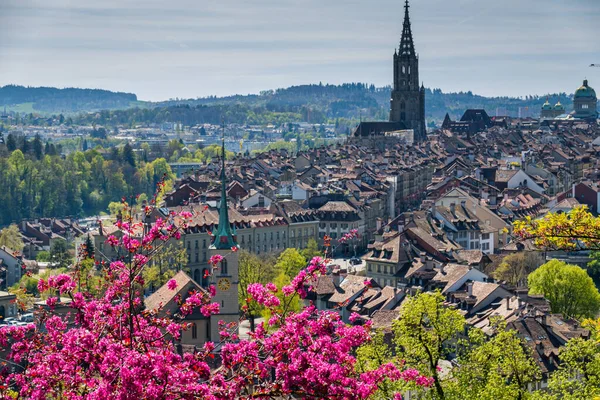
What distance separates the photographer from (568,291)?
189 feet

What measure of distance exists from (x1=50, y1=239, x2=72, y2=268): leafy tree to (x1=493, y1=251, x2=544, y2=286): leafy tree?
34514 mm

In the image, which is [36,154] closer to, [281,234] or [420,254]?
[281,234]

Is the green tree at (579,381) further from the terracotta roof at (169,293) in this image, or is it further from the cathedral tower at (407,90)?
the cathedral tower at (407,90)

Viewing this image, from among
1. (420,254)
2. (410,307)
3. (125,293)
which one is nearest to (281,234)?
(420,254)

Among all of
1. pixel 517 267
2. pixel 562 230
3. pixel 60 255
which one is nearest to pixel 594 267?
pixel 517 267

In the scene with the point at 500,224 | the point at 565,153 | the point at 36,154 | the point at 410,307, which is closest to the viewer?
the point at 410,307

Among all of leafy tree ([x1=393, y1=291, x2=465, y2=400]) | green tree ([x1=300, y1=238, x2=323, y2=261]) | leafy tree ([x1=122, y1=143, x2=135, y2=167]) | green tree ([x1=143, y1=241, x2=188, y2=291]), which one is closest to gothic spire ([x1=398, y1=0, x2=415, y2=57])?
leafy tree ([x1=122, y1=143, x2=135, y2=167])

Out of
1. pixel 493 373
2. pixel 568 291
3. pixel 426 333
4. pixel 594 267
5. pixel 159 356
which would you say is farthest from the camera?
pixel 594 267

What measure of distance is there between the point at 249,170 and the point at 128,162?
192ft

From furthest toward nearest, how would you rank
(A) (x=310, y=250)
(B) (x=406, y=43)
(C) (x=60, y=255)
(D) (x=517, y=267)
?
(B) (x=406, y=43) < (C) (x=60, y=255) < (A) (x=310, y=250) < (D) (x=517, y=267)

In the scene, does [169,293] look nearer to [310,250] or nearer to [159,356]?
[159,356]

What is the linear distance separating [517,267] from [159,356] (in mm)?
54765

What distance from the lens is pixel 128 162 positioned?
588ft

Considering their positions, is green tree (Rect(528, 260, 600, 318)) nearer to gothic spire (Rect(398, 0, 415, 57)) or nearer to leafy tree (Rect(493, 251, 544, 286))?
leafy tree (Rect(493, 251, 544, 286))
